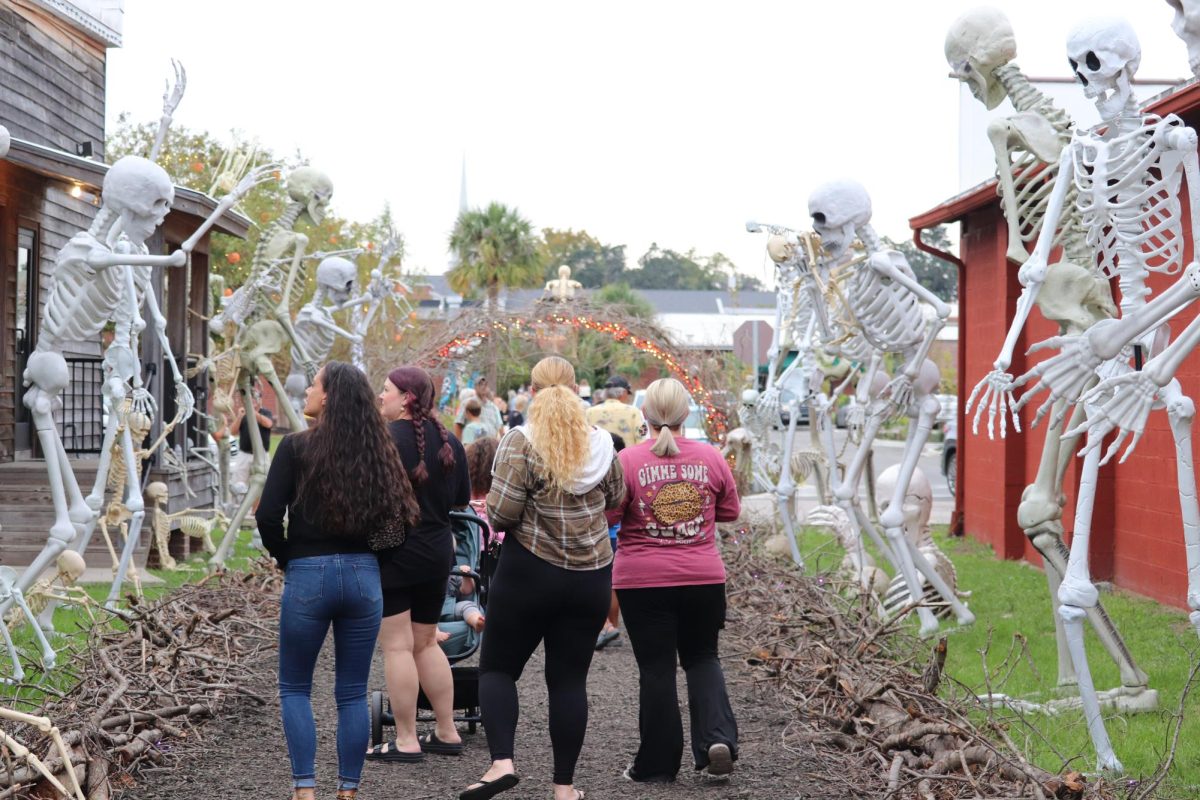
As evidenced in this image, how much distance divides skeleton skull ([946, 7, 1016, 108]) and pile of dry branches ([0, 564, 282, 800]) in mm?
5462

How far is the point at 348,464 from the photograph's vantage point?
18.6ft

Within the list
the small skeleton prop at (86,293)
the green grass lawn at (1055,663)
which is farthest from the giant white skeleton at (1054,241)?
the small skeleton prop at (86,293)

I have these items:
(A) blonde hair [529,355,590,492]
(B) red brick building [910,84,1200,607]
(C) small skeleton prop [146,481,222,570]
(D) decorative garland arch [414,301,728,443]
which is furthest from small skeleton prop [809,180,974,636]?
(D) decorative garland arch [414,301,728,443]

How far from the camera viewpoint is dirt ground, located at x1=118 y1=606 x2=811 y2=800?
631 cm

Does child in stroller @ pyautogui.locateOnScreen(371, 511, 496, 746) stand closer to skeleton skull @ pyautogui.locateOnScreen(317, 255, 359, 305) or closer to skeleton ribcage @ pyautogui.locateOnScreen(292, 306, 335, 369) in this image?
skeleton ribcage @ pyautogui.locateOnScreen(292, 306, 335, 369)

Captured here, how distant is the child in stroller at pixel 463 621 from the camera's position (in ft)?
23.6

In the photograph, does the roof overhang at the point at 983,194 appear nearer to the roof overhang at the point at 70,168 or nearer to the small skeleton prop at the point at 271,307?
the small skeleton prop at the point at 271,307

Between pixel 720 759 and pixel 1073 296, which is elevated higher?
pixel 1073 296

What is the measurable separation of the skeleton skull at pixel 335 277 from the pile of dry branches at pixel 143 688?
400cm

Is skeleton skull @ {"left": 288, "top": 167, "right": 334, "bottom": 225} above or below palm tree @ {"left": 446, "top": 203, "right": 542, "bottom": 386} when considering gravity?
below

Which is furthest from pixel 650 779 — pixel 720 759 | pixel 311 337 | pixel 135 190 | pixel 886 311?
pixel 311 337

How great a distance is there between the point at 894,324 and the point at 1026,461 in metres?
6.70

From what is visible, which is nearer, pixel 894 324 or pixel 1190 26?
pixel 1190 26

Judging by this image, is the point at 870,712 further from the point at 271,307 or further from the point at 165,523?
the point at 165,523
